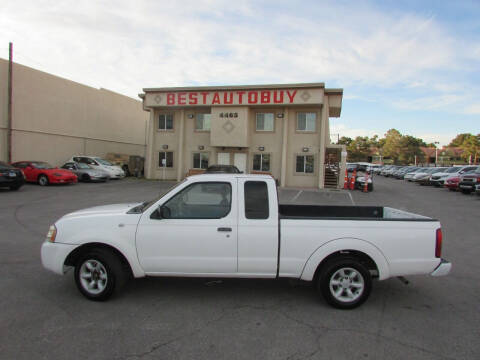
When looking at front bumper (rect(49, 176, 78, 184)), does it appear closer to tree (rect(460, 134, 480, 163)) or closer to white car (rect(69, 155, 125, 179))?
white car (rect(69, 155, 125, 179))

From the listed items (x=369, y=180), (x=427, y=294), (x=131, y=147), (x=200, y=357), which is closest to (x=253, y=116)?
(x=369, y=180)

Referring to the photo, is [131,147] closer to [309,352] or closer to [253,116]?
[253,116]

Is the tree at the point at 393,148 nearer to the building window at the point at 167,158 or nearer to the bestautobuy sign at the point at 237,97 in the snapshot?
the bestautobuy sign at the point at 237,97

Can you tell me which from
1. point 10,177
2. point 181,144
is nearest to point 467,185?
point 181,144

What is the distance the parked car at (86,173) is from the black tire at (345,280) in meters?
21.2

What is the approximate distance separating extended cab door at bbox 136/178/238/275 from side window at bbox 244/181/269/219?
188 millimetres

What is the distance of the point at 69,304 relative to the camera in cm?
409

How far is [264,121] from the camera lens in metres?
24.9

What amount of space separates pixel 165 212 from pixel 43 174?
18.5 meters

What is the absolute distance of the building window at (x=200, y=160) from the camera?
26391 millimetres

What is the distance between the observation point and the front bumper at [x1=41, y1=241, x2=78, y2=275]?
416cm

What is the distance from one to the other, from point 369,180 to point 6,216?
20.4m

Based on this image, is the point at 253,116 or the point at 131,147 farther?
the point at 131,147

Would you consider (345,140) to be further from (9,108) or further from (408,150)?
(9,108)
